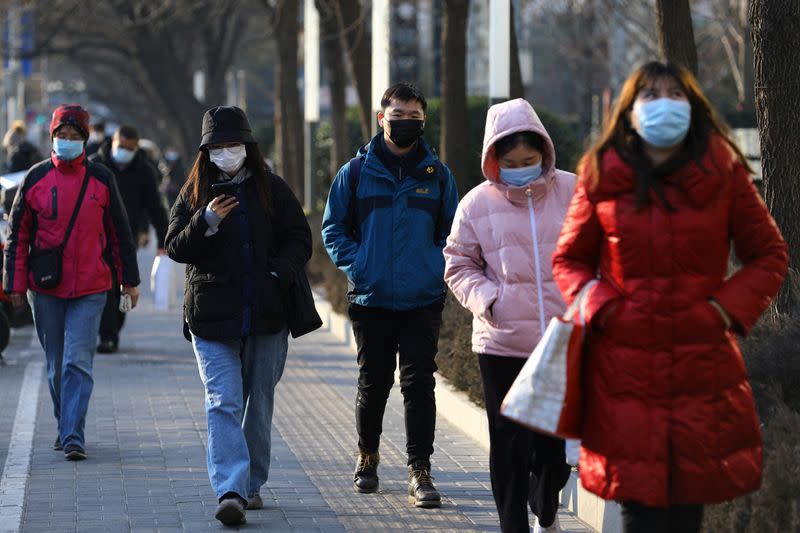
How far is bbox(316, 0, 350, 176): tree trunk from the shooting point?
23453 millimetres

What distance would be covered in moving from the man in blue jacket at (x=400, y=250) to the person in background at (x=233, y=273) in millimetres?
427

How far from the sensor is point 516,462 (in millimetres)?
6289

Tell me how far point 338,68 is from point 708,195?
2103 centimetres

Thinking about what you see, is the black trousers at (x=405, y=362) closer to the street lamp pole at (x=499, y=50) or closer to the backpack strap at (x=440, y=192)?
the backpack strap at (x=440, y=192)

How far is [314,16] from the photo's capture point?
2400cm


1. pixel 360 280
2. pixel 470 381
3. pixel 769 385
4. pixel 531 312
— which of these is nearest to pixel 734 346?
pixel 531 312

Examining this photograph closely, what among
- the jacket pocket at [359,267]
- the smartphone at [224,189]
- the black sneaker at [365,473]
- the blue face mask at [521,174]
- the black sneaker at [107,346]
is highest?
the blue face mask at [521,174]

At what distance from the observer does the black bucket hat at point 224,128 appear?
717 centimetres

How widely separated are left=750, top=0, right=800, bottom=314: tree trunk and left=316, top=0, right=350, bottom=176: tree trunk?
45.8 ft

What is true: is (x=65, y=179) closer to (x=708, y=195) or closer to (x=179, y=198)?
(x=179, y=198)

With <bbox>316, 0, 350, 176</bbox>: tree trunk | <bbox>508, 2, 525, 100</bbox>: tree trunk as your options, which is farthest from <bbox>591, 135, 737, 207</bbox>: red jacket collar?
<bbox>316, 0, 350, 176</bbox>: tree trunk

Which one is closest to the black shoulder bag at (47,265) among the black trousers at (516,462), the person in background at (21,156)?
the black trousers at (516,462)

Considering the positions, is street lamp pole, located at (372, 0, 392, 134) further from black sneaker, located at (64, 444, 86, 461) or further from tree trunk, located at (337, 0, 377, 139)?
black sneaker, located at (64, 444, 86, 461)

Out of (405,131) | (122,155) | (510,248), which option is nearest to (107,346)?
A: (122,155)
